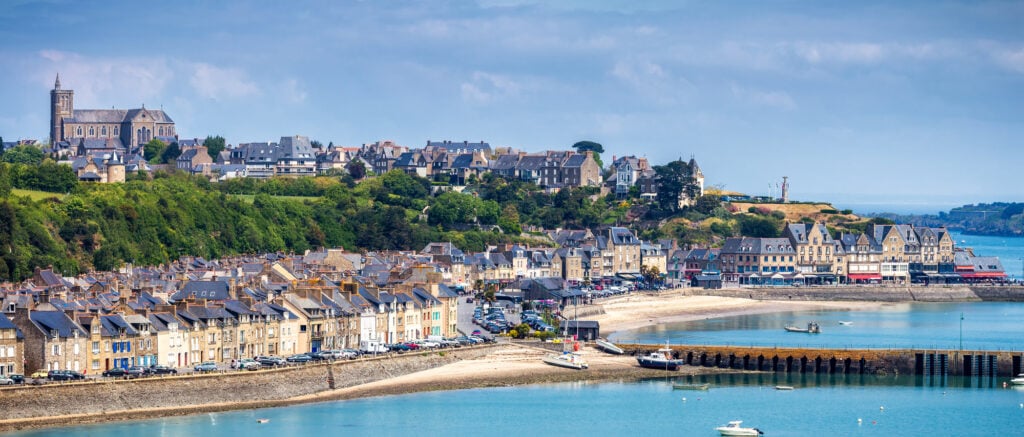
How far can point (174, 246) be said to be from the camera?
315ft

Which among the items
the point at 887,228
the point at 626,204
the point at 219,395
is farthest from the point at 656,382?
the point at 626,204

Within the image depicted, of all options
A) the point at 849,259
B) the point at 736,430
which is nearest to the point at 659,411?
the point at 736,430

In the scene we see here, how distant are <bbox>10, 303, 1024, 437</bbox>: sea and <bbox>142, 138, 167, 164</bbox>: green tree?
9130 centimetres

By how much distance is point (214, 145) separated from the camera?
148500 mm

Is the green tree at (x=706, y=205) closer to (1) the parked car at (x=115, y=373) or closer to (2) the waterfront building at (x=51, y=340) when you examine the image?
(2) the waterfront building at (x=51, y=340)

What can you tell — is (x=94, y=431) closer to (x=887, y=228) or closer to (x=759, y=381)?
(x=759, y=381)

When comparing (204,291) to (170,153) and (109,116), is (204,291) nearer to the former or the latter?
(170,153)

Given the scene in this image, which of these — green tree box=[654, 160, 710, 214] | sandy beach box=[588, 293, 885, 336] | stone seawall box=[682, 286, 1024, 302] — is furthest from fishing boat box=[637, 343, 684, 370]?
green tree box=[654, 160, 710, 214]

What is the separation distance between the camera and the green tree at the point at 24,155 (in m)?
133

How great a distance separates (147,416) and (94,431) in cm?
239

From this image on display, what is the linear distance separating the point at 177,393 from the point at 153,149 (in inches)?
3884

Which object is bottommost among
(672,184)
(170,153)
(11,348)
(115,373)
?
(115,373)

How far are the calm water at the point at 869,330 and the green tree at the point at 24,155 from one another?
65.0 metres

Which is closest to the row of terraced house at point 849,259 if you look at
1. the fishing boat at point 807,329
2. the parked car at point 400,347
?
the fishing boat at point 807,329
